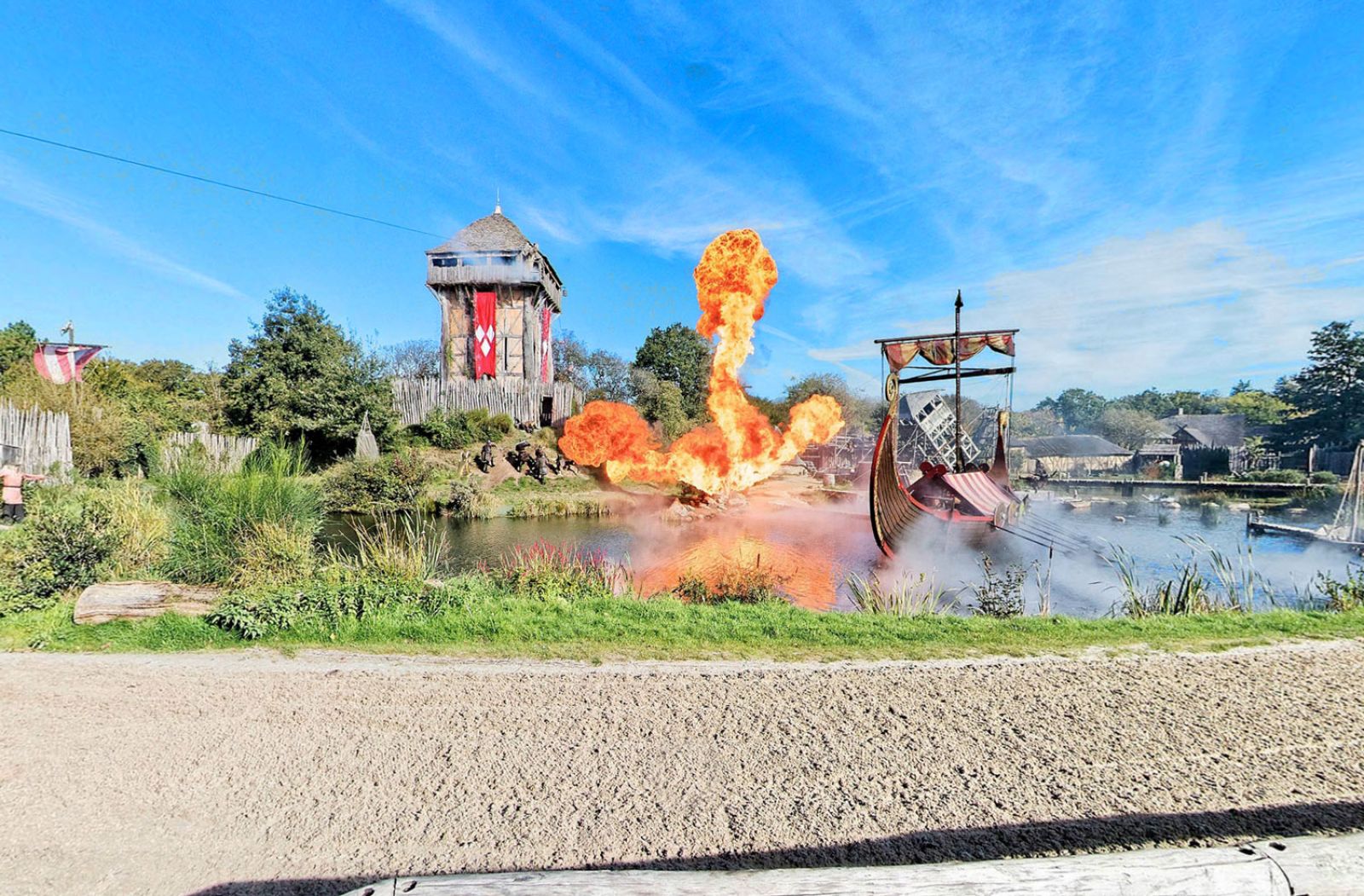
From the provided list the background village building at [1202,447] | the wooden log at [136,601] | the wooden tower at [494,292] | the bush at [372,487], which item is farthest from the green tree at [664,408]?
the background village building at [1202,447]

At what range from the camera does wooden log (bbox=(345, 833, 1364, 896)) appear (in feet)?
6.61

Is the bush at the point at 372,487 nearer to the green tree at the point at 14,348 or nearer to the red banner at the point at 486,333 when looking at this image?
the red banner at the point at 486,333

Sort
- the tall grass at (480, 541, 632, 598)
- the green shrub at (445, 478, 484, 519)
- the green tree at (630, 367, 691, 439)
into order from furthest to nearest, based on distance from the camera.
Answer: the green tree at (630, 367, 691, 439) → the green shrub at (445, 478, 484, 519) → the tall grass at (480, 541, 632, 598)

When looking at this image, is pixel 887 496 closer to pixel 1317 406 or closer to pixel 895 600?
pixel 895 600

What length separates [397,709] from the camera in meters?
4.98

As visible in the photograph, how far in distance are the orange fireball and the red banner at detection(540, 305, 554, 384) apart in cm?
797

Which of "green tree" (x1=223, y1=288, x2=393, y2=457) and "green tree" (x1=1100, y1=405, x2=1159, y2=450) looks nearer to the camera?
"green tree" (x1=223, y1=288, x2=393, y2=457)

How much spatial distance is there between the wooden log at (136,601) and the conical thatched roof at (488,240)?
103ft

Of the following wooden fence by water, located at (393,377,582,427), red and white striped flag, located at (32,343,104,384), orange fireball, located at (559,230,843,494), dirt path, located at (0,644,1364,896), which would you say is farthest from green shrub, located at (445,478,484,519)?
dirt path, located at (0,644,1364,896)

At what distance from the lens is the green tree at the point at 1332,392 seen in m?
39.3

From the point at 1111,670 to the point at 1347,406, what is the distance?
175 ft

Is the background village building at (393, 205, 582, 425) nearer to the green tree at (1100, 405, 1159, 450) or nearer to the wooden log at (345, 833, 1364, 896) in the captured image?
the wooden log at (345, 833, 1364, 896)

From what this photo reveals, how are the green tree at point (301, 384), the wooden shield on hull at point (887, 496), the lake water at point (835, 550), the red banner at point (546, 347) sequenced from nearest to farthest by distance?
the lake water at point (835, 550) < the wooden shield on hull at point (887, 496) < the green tree at point (301, 384) < the red banner at point (546, 347)

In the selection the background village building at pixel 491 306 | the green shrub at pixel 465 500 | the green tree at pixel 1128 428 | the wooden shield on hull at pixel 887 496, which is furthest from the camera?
the green tree at pixel 1128 428
